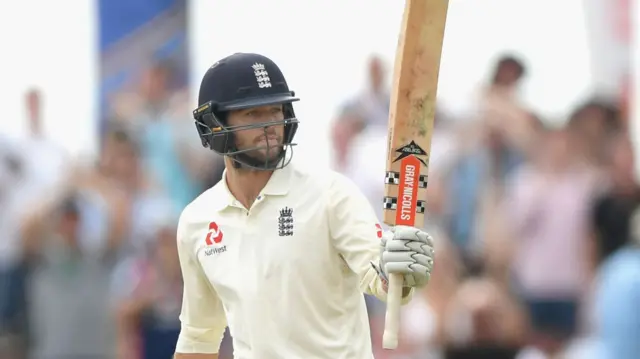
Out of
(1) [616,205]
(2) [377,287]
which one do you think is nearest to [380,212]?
(1) [616,205]

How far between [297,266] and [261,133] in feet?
1.57

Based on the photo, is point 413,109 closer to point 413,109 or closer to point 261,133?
point 413,109

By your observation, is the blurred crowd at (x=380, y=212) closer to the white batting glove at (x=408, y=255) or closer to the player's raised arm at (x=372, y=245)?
the player's raised arm at (x=372, y=245)

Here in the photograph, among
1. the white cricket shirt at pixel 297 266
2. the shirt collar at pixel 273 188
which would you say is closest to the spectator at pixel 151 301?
the shirt collar at pixel 273 188

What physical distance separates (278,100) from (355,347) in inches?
34.9

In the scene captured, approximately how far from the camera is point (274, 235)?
5340mm

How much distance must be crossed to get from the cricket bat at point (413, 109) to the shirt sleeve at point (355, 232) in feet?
0.32

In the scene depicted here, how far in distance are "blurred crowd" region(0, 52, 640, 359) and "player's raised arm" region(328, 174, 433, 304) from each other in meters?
2.88

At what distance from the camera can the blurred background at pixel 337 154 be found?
880 cm

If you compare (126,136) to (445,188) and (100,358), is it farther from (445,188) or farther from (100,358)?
(445,188)

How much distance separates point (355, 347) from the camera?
5.35m

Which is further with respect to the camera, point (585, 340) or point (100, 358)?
point (100, 358)

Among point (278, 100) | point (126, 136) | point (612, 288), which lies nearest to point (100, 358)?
point (126, 136)

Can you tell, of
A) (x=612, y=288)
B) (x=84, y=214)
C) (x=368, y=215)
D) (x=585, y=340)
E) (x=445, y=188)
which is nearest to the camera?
(x=368, y=215)
